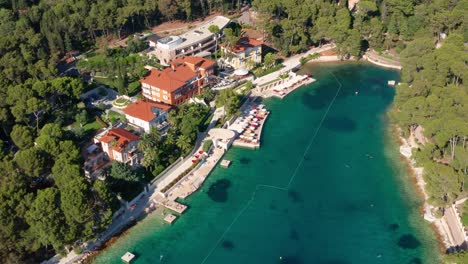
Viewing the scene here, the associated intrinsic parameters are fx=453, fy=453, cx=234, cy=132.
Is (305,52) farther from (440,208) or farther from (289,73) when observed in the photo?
(440,208)

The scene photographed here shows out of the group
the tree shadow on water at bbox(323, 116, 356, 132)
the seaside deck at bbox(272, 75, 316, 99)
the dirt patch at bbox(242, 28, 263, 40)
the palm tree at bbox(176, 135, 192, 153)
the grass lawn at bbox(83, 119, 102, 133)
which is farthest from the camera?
the dirt patch at bbox(242, 28, 263, 40)

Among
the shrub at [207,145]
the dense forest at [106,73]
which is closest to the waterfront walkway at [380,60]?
the dense forest at [106,73]

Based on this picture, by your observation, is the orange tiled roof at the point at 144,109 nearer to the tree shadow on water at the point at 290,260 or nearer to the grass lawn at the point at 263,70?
the grass lawn at the point at 263,70

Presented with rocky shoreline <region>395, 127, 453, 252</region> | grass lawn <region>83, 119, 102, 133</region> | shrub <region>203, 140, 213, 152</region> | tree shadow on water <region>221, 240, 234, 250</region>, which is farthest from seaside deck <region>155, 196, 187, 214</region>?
rocky shoreline <region>395, 127, 453, 252</region>

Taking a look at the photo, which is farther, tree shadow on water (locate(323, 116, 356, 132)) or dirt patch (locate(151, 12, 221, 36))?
dirt patch (locate(151, 12, 221, 36))

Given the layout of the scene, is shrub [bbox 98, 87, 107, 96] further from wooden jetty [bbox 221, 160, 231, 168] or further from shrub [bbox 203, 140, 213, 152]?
wooden jetty [bbox 221, 160, 231, 168]

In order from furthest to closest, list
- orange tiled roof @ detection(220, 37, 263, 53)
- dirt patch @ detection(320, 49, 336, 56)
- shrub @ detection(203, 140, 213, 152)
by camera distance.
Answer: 1. dirt patch @ detection(320, 49, 336, 56)
2. orange tiled roof @ detection(220, 37, 263, 53)
3. shrub @ detection(203, 140, 213, 152)

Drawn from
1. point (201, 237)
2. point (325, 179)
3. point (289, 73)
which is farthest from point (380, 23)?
point (201, 237)
